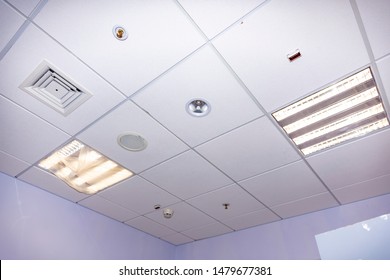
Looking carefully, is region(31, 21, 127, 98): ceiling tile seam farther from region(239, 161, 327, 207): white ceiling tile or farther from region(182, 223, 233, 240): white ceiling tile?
region(182, 223, 233, 240): white ceiling tile

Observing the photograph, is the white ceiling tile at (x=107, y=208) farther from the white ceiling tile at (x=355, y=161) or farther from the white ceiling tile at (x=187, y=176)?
the white ceiling tile at (x=355, y=161)

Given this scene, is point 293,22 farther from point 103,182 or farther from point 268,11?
point 103,182

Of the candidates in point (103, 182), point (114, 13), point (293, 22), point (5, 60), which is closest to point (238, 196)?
point (103, 182)

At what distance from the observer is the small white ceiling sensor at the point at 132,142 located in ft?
7.88

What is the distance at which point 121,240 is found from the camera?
12.8 feet

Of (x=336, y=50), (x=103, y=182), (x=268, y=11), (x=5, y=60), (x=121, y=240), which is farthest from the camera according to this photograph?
(x=121, y=240)

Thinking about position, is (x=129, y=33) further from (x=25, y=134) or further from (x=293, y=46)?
(x=25, y=134)

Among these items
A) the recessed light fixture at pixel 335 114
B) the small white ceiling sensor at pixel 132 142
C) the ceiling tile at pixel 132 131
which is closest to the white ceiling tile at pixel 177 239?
the ceiling tile at pixel 132 131

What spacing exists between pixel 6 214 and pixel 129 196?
4.51 feet

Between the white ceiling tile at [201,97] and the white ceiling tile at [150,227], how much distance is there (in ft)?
6.83

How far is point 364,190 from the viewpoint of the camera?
308 centimetres

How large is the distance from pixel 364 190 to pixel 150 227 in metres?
3.07

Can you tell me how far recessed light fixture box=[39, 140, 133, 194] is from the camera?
2.67 meters

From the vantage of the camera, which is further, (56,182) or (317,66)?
(56,182)
